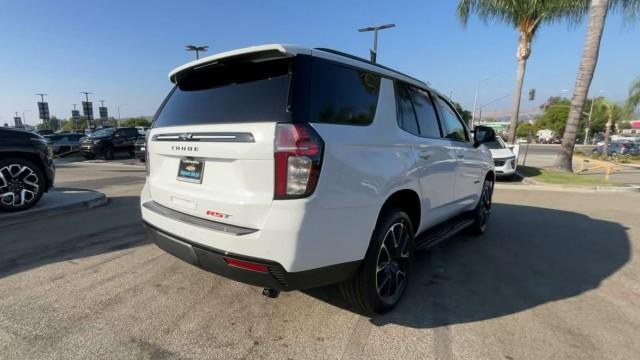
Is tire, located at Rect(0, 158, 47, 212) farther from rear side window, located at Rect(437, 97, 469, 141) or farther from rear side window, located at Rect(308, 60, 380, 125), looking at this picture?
rear side window, located at Rect(437, 97, 469, 141)

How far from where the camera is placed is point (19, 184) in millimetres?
5379

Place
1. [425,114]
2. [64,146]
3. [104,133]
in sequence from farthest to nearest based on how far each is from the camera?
[64,146] < [104,133] < [425,114]

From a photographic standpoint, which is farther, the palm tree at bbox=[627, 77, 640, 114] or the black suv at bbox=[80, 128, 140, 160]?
the palm tree at bbox=[627, 77, 640, 114]

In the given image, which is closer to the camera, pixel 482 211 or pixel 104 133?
pixel 482 211

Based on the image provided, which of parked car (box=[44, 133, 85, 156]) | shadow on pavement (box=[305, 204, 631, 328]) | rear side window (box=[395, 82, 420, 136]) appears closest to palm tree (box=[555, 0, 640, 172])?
shadow on pavement (box=[305, 204, 631, 328])

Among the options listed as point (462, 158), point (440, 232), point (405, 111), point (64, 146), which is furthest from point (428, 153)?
point (64, 146)

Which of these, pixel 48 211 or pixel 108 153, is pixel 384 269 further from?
pixel 108 153

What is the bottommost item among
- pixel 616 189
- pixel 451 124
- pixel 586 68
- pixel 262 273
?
pixel 616 189

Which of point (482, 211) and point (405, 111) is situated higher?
point (405, 111)

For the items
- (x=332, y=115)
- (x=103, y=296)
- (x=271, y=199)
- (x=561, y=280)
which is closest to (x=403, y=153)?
(x=332, y=115)

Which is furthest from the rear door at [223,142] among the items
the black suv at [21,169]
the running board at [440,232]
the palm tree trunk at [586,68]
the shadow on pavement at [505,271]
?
the palm tree trunk at [586,68]

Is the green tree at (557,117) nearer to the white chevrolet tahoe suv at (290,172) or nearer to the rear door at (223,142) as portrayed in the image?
the white chevrolet tahoe suv at (290,172)

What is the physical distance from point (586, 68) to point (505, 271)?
1252 centimetres

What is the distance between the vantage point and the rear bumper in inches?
80.8
